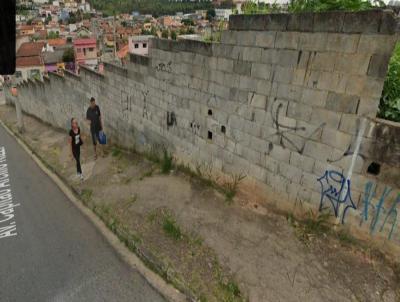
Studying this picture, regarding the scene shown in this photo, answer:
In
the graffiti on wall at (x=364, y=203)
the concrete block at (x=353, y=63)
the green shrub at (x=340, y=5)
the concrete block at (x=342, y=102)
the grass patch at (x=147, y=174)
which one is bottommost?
the grass patch at (x=147, y=174)

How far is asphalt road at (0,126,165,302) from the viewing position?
3.82 metres

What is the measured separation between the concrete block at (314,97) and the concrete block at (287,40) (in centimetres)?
66

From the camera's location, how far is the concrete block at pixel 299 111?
3.98 meters

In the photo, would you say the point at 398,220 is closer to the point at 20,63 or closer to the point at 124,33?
the point at 20,63

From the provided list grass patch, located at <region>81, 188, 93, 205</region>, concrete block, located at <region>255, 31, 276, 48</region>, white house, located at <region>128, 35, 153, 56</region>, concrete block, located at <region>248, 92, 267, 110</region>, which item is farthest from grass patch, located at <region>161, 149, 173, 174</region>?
white house, located at <region>128, 35, 153, 56</region>

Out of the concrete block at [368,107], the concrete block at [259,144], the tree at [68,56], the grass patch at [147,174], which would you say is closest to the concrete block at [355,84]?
the concrete block at [368,107]

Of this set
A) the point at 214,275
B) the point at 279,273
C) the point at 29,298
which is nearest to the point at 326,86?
the point at 279,273

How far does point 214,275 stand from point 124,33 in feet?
270

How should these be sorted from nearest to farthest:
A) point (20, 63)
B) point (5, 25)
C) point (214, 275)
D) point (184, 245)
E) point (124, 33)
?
point (5, 25) < point (214, 275) < point (184, 245) < point (20, 63) < point (124, 33)

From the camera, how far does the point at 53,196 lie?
6.76 metres

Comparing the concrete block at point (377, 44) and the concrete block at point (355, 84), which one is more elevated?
the concrete block at point (377, 44)

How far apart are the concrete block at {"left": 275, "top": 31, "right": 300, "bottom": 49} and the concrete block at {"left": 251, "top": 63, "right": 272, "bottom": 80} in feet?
1.12

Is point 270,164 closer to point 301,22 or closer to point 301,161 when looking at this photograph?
point 301,161

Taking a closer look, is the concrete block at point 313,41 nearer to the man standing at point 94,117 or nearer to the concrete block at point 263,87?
the concrete block at point 263,87
